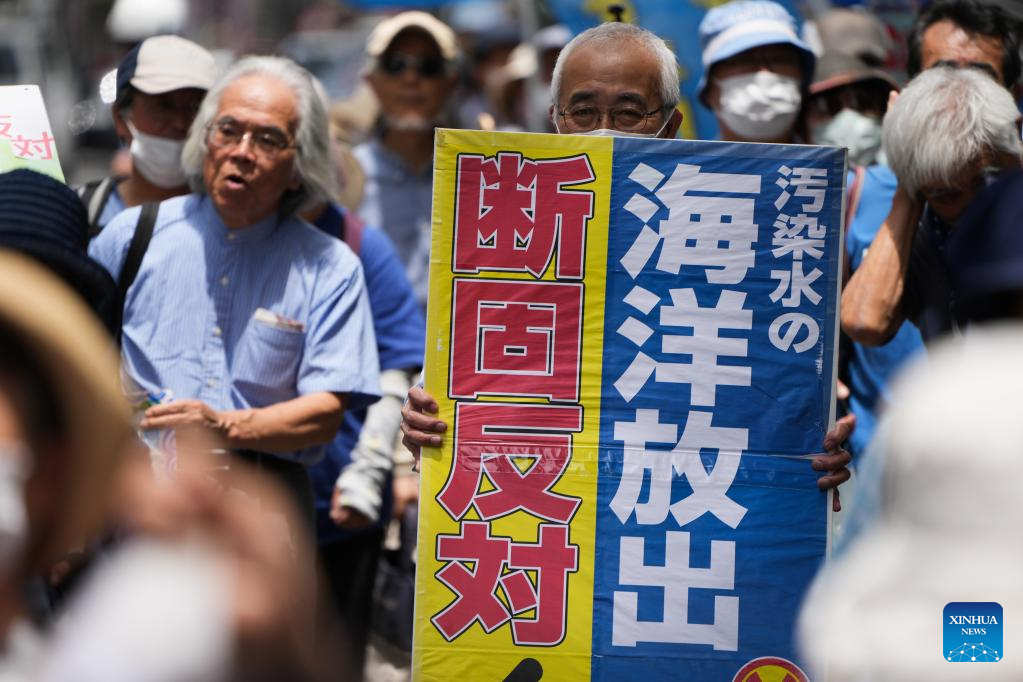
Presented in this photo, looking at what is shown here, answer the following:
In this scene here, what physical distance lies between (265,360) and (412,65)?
3.17 meters

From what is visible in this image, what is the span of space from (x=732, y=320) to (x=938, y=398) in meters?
1.88

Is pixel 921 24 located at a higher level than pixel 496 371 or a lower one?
higher

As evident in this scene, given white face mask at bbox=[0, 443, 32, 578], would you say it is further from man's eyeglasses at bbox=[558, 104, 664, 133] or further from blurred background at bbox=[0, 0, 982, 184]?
Answer: blurred background at bbox=[0, 0, 982, 184]

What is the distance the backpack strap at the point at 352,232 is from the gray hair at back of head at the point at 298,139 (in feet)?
0.99

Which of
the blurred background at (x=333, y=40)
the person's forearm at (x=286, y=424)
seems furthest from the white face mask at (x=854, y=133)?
the person's forearm at (x=286, y=424)

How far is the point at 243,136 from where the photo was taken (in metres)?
4.98

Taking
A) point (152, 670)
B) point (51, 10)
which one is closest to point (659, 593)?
point (152, 670)

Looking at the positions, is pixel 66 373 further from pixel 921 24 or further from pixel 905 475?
pixel 921 24

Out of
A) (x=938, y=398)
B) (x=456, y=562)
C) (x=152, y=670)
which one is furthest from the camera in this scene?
(x=456, y=562)

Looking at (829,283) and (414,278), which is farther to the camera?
(414,278)

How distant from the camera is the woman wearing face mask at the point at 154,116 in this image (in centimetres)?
551

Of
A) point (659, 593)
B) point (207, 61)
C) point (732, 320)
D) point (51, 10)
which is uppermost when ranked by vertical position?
point (51, 10)

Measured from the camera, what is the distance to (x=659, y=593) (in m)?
3.84

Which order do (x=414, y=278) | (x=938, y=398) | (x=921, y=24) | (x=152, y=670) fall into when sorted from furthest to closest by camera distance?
(x=414, y=278) < (x=921, y=24) < (x=938, y=398) < (x=152, y=670)
